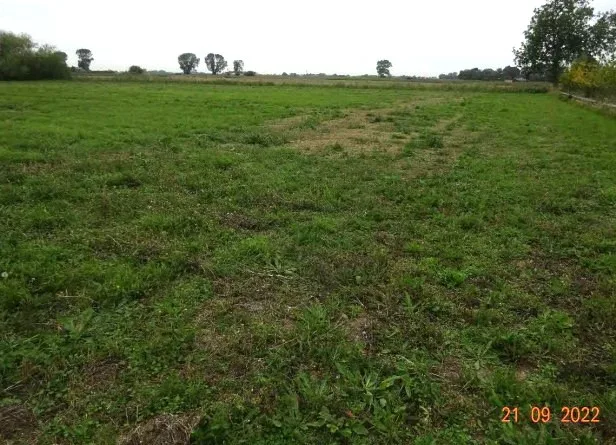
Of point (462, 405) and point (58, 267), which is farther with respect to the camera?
point (58, 267)

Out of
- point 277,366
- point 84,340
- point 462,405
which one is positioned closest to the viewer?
point 462,405

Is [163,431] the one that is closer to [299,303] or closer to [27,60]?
[299,303]

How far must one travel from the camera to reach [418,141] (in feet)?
48.0

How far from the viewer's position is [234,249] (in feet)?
18.5

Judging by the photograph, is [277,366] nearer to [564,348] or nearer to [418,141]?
[564,348]

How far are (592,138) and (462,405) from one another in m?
16.2

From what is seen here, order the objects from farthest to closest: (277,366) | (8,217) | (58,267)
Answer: (8,217) → (58,267) → (277,366)

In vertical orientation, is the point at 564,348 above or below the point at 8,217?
below

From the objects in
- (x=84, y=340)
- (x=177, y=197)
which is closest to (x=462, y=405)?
(x=84, y=340)

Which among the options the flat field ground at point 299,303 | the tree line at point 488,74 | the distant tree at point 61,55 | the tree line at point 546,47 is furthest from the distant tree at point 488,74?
the flat field ground at point 299,303

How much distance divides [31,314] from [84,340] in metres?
0.81
